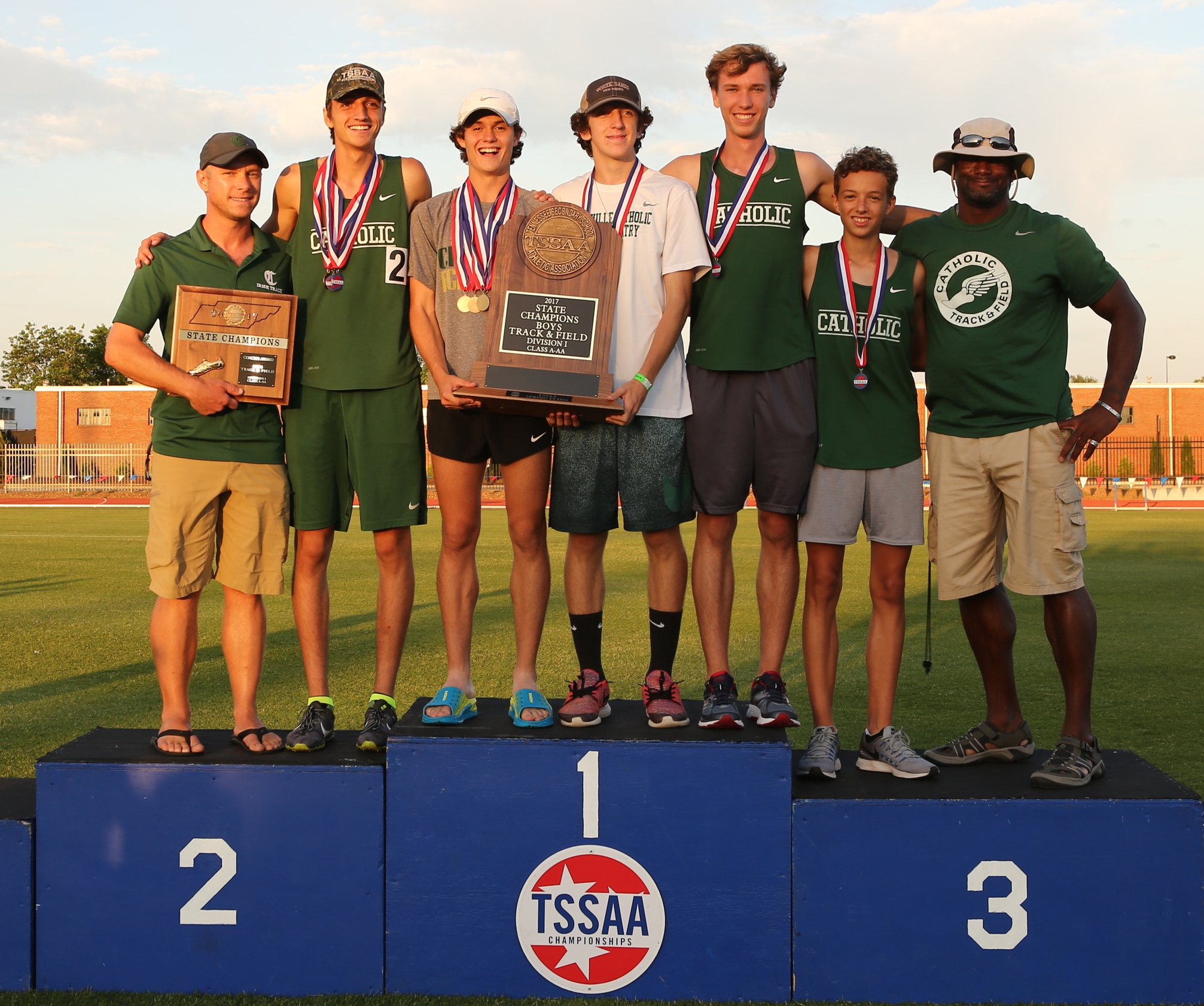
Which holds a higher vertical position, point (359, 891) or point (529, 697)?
point (529, 697)

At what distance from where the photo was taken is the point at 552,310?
3.75 metres

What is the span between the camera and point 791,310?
408 centimetres

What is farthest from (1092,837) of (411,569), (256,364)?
(256,364)

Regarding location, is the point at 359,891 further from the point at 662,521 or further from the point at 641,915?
the point at 662,521

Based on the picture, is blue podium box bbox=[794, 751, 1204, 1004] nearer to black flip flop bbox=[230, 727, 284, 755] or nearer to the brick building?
black flip flop bbox=[230, 727, 284, 755]

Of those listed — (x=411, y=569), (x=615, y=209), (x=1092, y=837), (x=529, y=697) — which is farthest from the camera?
(x=411, y=569)

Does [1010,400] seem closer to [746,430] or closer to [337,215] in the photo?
[746,430]

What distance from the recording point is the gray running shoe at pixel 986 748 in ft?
13.0

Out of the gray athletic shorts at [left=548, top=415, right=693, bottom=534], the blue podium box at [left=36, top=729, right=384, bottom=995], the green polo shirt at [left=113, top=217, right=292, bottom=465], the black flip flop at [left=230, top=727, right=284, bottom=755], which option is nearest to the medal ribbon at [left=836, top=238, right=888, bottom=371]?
the gray athletic shorts at [left=548, top=415, right=693, bottom=534]

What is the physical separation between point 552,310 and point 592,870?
5.92 feet

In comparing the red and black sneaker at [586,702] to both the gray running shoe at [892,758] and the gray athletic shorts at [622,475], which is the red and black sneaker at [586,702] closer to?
the gray athletic shorts at [622,475]

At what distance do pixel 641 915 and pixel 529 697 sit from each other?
2.54 feet

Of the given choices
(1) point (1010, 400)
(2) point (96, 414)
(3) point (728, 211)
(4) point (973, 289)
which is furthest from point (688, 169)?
(2) point (96, 414)

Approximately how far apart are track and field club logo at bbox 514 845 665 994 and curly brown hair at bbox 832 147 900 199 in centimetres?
252
